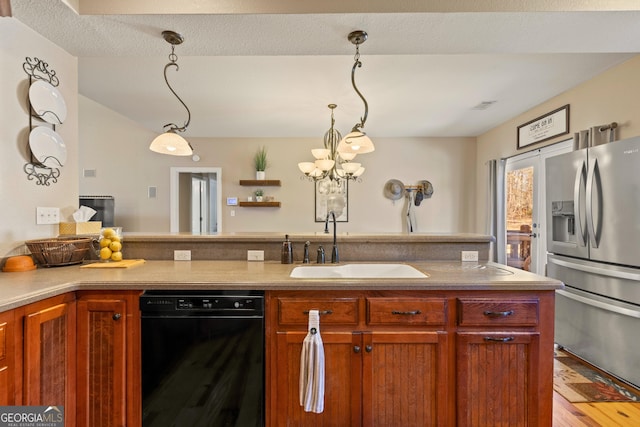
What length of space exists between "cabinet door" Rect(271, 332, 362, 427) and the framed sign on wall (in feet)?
11.3

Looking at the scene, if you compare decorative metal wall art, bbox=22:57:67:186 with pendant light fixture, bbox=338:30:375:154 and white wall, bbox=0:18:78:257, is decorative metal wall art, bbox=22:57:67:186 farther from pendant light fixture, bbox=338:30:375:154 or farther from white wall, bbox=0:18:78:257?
pendant light fixture, bbox=338:30:375:154

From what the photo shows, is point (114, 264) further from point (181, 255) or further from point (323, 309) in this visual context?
point (323, 309)

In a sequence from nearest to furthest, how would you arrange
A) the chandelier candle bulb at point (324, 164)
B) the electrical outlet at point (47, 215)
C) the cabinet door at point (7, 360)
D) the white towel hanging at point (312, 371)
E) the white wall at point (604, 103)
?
the cabinet door at point (7, 360)
the white towel hanging at point (312, 371)
the electrical outlet at point (47, 215)
the white wall at point (604, 103)
the chandelier candle bulb at point (324, 164)

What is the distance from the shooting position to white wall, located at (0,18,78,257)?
5.61 feet

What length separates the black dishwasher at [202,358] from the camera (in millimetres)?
1487

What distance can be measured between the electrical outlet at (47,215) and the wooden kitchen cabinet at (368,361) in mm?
1658

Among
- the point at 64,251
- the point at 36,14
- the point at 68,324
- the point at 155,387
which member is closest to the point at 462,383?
the point at 155,387

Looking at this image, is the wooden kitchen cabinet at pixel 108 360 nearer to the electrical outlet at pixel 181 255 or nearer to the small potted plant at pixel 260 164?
the electrical outlet at pixel 181 255

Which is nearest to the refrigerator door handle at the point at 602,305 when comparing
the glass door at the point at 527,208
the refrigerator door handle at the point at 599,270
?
the refrigerator door handle at the point at 599,270

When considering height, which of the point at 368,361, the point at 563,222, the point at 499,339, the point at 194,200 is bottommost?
the point at 368,361

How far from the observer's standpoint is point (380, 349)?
149cm

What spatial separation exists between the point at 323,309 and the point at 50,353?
50.0 inches

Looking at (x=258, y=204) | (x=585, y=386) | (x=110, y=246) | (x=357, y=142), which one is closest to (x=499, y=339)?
(x=357, y=142)

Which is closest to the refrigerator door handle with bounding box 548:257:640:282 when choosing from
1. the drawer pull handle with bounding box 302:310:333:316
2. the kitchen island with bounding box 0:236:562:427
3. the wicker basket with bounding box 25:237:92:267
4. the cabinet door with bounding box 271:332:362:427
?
the kitchen island with bounding box 0:236:562:427
